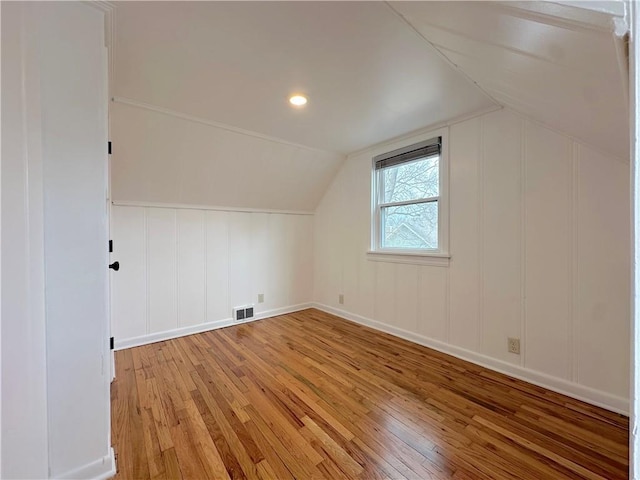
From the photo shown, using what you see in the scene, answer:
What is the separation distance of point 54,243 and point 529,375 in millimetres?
3060

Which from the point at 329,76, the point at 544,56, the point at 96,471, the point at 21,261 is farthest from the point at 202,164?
the point at 544,56

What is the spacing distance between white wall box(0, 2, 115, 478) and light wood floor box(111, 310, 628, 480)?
400mm

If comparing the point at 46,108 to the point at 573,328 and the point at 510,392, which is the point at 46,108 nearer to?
the point at 510,392

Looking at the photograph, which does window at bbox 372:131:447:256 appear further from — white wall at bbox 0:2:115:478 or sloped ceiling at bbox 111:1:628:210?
white wall at bbox 0:2:115:478

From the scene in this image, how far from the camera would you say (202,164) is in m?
2.92

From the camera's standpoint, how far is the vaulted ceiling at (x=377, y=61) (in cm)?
109

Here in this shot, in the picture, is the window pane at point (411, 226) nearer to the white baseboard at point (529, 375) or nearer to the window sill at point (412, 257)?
the window sill at point (412, 257)

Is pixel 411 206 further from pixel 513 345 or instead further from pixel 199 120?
pixel 199 120

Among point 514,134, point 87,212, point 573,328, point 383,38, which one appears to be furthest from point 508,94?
point 87,212

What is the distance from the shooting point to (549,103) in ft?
5.27

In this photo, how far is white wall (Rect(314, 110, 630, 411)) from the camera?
6.02 feet

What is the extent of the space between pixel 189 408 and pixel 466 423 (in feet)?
5.64

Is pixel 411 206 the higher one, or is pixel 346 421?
pixel 411 206

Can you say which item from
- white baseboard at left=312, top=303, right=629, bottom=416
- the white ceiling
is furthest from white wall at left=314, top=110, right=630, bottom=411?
the white ceiling
